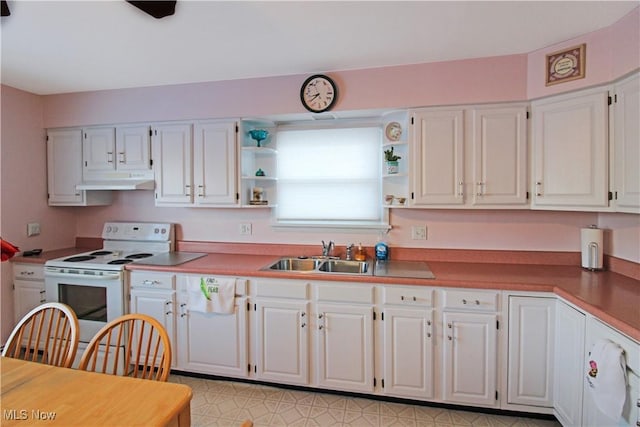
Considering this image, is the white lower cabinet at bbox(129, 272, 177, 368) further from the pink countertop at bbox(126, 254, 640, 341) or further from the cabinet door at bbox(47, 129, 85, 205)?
the cabinet door at bbox(47, 129, 85, 205)

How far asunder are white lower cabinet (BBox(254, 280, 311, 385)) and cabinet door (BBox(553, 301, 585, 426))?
1.55m

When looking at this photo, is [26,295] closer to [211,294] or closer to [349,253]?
[211,294]

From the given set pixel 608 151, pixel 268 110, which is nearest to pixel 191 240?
pixel 268 110

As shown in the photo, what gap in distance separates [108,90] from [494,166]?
11.2ft

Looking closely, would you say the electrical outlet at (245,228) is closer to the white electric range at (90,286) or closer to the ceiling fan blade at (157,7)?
the white electric range at (90,286)

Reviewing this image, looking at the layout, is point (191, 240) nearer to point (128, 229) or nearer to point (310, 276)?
point (128, 229)

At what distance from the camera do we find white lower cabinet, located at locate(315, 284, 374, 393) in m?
2.17

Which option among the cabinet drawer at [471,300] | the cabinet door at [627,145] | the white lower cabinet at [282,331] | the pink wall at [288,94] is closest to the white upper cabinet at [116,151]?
the pink wall at [288,94]

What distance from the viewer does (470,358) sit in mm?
2059

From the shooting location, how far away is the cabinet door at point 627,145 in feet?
5.69

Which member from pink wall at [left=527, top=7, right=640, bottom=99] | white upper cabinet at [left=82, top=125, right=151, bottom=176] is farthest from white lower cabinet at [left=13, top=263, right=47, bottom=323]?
pink wall at [left=527, top=7, right=640, bottom=99]

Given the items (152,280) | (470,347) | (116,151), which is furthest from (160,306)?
(470,347)

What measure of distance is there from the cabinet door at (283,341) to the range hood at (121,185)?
Result: 5.03ft

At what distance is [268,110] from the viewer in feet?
8.66
